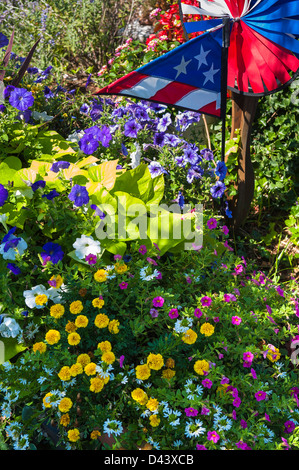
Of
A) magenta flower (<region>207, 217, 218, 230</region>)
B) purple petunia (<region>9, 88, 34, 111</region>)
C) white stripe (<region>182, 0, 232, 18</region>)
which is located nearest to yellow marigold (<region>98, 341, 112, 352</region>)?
magenta flower (<region>207, 217, 218, 230</region>)

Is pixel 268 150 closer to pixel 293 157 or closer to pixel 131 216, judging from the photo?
pixel 293 157

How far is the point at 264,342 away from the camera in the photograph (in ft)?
6.44

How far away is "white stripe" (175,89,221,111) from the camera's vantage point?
2109 millimetres

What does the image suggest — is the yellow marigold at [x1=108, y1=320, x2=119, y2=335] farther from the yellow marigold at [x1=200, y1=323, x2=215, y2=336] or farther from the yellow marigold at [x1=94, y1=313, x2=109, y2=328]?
the yellow marigold at [x1=200, y1=323, x2=215, y2=336]

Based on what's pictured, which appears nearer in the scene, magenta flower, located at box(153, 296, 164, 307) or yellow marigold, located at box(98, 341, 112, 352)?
yellow marigold, located at box(98, 341, 112, 352)

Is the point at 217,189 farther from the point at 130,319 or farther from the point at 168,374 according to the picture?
the point at 168,374

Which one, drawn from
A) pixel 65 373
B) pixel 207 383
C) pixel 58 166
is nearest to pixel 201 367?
pixel 207 383

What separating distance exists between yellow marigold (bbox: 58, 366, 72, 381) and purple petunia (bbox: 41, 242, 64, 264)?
48cm

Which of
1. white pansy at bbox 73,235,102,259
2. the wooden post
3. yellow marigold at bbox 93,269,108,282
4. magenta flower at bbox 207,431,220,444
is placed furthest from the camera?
the wooden post

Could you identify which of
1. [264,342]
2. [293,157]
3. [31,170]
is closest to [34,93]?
[31,170]

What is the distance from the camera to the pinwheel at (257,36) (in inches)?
81.0

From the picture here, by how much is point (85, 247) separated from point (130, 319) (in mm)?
357

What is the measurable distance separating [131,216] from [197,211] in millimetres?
429
